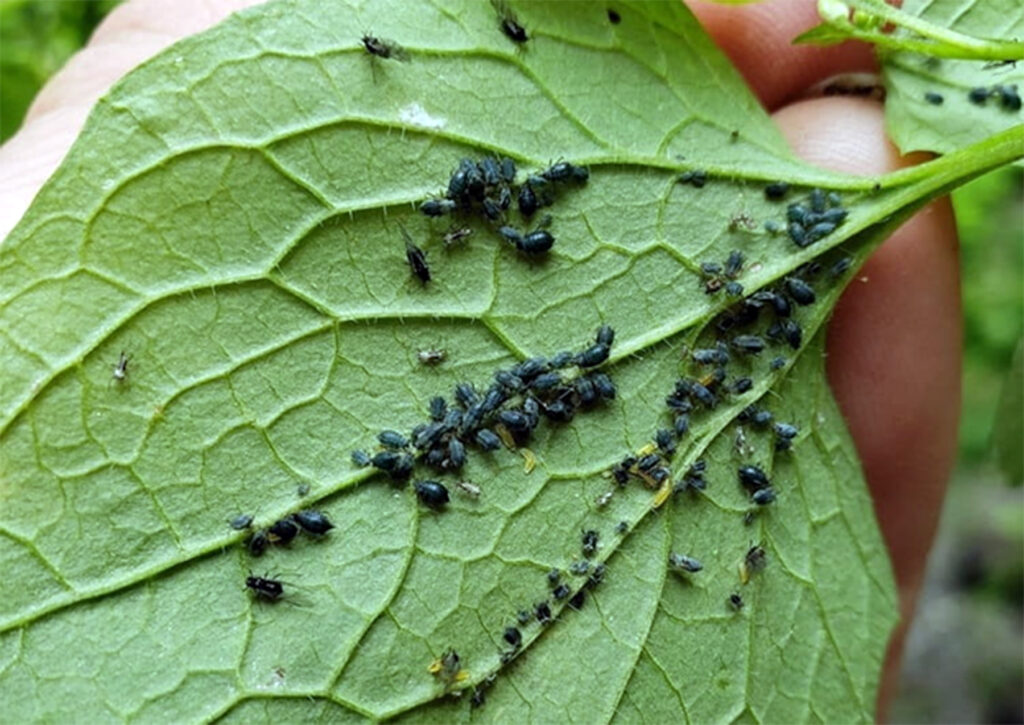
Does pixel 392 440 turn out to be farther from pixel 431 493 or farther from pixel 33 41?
pixel 33 41

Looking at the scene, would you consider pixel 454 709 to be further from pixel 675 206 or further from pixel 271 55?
pixel 271 55

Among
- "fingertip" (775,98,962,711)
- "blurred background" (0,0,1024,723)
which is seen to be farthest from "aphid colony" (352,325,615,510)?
"blurred background" (0,0,1024,723)

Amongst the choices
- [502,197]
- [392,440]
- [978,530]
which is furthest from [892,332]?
[978,530]

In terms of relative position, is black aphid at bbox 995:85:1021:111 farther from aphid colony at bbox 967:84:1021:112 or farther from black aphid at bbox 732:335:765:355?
black aphid at bbox 732:335:765:355

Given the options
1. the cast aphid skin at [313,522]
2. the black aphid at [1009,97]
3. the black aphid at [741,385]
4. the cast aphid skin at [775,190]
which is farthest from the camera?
the black aphid at [1009,97]

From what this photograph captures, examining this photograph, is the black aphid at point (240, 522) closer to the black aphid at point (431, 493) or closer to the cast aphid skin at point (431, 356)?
the black aphid at point (431, 493)

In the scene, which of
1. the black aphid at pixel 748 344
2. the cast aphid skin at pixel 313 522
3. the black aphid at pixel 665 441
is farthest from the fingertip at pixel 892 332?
the cast aphid skin at pixel 313 522

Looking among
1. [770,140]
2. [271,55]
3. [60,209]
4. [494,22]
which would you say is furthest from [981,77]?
[60,209]
